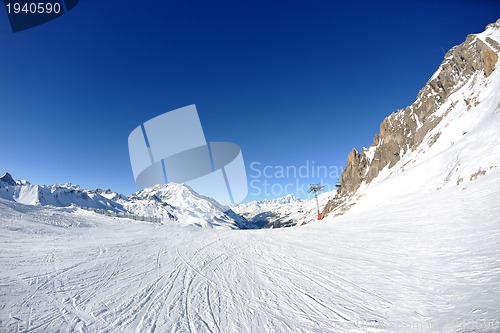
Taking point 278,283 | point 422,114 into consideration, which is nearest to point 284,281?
point 278,283

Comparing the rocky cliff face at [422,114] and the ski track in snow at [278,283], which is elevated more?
the rocky cliff face at [422,114]

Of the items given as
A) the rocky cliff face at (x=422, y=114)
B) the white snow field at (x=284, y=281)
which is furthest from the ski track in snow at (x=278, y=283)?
the rocky cliff face at (x=422, y=114)

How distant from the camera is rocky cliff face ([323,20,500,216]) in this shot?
203ft

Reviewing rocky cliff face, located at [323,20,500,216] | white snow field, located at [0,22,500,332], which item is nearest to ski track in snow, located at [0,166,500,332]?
white snow field, located at [0,22,500,332]

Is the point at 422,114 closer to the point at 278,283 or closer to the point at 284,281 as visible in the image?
the point at 284,281

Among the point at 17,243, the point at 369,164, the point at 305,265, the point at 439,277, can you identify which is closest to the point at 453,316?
the point at 439,277

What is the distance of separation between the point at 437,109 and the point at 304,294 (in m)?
85.3

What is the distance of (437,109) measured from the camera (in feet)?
229

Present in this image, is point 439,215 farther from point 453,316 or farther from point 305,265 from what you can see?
point 453,316

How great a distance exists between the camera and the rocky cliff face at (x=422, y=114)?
203 feet

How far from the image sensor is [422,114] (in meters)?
77.1

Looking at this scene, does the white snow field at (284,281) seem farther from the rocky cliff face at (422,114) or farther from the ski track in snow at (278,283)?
the rocky cliff face at (422,114)

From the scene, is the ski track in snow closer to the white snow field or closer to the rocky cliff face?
the white snow field

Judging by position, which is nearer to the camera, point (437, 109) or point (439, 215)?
point (439, 215)
